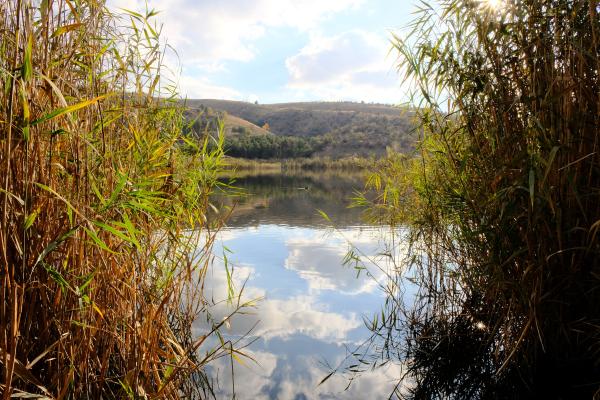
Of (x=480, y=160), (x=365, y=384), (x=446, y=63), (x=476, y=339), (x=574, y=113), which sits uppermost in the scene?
(x=446, y=63)

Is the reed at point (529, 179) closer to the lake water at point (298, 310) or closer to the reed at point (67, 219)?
the lake water at point (298, 310)

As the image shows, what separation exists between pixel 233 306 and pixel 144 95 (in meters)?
2.65

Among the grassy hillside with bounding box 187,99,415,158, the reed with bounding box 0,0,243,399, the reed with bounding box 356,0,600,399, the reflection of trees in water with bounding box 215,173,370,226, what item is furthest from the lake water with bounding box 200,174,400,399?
the grassy hillside with bounding box 187,99,415,158

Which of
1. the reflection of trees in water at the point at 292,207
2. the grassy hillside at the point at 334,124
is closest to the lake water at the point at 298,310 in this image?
the reflection of trees in water at the point at 292,207

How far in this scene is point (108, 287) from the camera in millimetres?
2377

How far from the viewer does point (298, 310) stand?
5.28m

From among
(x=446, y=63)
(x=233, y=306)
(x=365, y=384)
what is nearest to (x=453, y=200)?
(x=446, y=63)

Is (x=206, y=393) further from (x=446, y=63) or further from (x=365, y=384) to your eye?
(x=446, y=63)

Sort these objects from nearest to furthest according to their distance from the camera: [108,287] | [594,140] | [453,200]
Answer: [108,287] → [594,140] → [453,200]

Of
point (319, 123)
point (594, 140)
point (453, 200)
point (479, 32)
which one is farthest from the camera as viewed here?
point (319, 123)

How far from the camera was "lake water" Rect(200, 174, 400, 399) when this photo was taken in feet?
11.6

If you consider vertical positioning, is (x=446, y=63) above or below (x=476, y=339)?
above

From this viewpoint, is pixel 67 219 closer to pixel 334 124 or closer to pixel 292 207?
pixel 292 207

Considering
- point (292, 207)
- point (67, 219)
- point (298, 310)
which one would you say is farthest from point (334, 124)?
point (67, 219)
